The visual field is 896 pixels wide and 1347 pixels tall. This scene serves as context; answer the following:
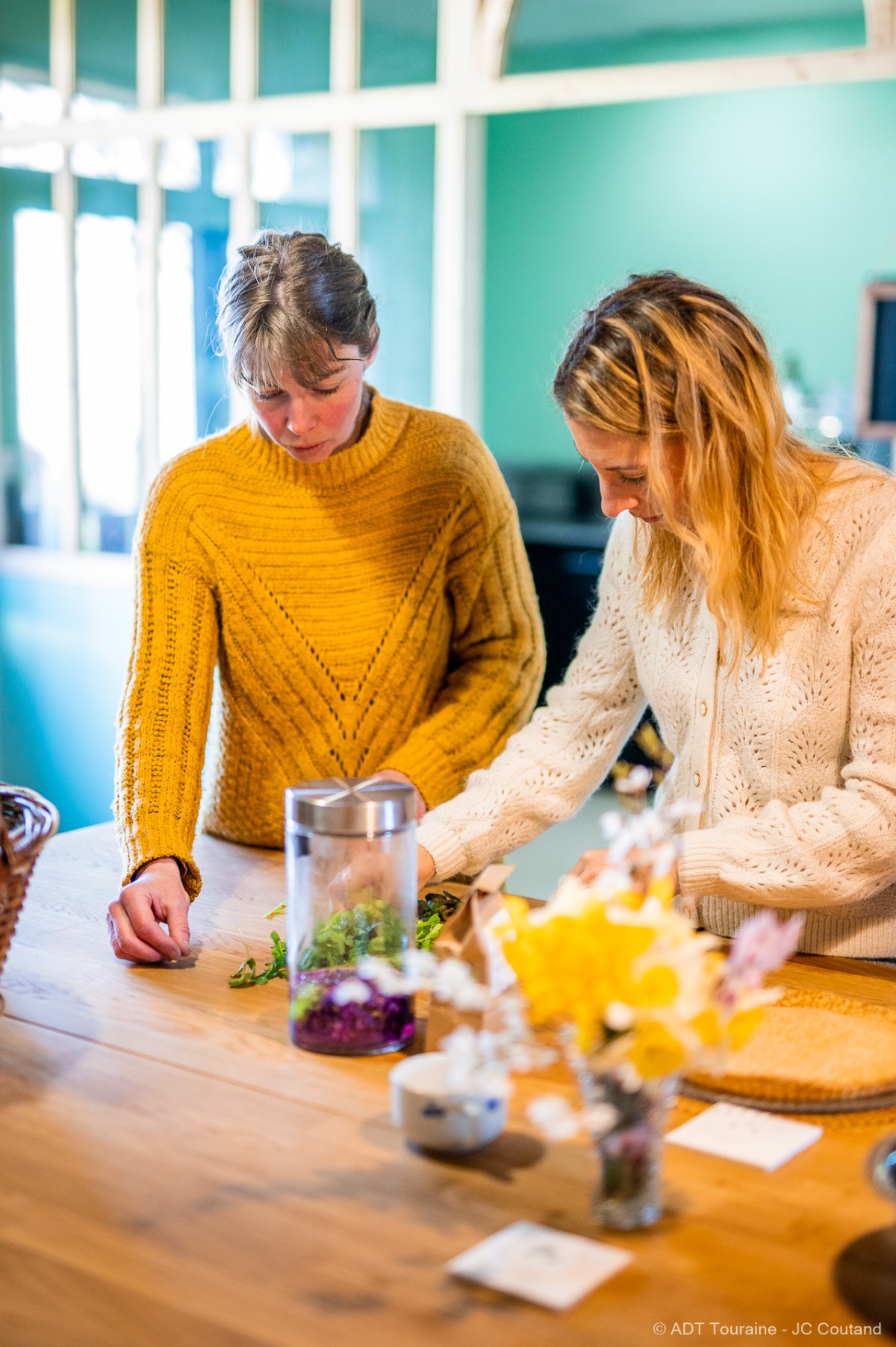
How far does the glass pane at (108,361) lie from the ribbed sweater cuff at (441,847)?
3.09 m

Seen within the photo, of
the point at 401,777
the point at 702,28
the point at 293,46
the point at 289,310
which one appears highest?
the point at 702,28

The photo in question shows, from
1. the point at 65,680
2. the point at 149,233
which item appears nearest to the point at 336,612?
the point at 149,233

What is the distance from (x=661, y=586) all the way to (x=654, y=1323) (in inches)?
38.2

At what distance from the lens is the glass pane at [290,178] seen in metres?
4.06

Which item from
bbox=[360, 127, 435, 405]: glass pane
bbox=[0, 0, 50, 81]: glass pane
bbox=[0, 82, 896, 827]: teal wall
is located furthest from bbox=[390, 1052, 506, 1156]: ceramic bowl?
bbox=[0, 82, 896, 827]: teal wall

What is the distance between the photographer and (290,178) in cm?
412

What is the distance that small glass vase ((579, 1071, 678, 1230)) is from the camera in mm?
939

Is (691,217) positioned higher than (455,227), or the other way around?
(691,217)

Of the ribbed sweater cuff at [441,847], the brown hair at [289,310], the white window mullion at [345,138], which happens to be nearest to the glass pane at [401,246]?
the white window mullion at [345,138]

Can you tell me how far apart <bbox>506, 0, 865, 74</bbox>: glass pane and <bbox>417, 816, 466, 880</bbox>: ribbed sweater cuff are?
5.42 metres

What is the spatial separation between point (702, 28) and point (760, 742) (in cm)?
684

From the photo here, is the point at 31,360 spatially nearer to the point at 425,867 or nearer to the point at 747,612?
the point at 425,867

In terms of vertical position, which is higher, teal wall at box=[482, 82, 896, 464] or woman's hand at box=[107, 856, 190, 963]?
teal wall at box=[482, 82, 896, 464]

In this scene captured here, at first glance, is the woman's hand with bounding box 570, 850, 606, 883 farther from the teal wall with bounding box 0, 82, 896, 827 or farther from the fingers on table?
the teal wall with bounding box 0, 82, 896, 827
